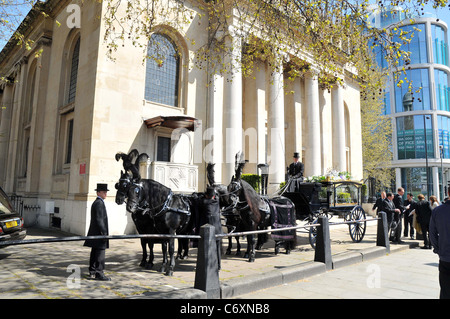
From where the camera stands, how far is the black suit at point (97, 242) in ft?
20.0

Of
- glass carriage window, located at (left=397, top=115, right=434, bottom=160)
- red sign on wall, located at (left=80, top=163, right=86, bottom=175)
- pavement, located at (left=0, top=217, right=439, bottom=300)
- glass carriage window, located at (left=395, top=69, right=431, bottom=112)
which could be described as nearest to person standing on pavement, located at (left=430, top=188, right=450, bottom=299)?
pavement, located at (left=0, top=217, right=439, bottom=300)

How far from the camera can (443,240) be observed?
13.6 ft

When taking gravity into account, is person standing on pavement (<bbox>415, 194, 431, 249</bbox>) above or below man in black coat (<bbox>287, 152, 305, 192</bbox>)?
below

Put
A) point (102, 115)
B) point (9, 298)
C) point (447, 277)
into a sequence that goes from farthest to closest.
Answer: point (102, 115), point (9, 298), point (447, 277)

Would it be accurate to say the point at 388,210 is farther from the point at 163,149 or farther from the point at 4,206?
the point at 4,206

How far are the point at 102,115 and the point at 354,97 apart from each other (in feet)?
85.7

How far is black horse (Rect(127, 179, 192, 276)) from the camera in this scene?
6.56 meters

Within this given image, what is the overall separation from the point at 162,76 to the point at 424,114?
51.1 metres

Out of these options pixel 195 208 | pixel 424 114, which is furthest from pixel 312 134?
pixel 424 114

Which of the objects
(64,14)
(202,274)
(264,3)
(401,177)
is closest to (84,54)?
(64,14)

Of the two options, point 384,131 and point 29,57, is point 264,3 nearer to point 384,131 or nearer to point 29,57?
point 29,57

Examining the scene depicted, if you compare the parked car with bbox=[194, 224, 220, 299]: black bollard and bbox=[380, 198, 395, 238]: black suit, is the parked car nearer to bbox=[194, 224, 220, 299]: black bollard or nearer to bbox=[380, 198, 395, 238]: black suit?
bbox=[194, 224, 220, 299]: black bollard

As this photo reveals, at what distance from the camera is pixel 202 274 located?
5.18 m

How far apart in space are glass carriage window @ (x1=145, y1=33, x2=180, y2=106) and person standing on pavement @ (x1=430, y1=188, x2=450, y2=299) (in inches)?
557
